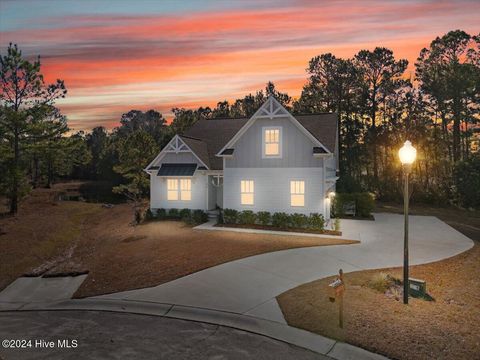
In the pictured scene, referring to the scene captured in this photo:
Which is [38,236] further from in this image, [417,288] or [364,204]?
[364,204]

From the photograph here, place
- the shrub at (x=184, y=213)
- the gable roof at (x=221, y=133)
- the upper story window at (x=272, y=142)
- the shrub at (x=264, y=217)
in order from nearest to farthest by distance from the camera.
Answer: the shrub at (x=264, y=217)
the upper story window at (x=272, y=142)
the gable roof at (x=221, y=133)
the shrub at (x=184, y=213)

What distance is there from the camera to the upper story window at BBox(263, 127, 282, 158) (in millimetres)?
23469

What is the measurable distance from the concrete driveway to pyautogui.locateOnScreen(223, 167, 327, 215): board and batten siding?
3.01m

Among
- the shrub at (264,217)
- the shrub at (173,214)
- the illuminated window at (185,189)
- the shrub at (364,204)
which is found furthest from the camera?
the shrub at (364,204)

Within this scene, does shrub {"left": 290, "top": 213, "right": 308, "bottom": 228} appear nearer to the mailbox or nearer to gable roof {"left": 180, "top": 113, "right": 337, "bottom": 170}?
gable roof {"left": 180, "top": 113, "right": 337, "bottom": 170}

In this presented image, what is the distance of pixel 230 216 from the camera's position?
24219mm

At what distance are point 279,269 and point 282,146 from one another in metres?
11.2

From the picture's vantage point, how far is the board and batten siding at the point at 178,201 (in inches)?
1043

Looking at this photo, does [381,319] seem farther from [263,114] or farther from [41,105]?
[41,105]

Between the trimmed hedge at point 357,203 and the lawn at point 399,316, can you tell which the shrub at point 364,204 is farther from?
the lawn at point 399,316

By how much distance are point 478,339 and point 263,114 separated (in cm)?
1794

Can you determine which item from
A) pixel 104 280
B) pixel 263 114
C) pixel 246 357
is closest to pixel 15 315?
pixel 104 280

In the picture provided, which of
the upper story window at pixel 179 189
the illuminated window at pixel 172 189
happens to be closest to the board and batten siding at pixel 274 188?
the upper story window at pixel 179 189

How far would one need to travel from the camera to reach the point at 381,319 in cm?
912
